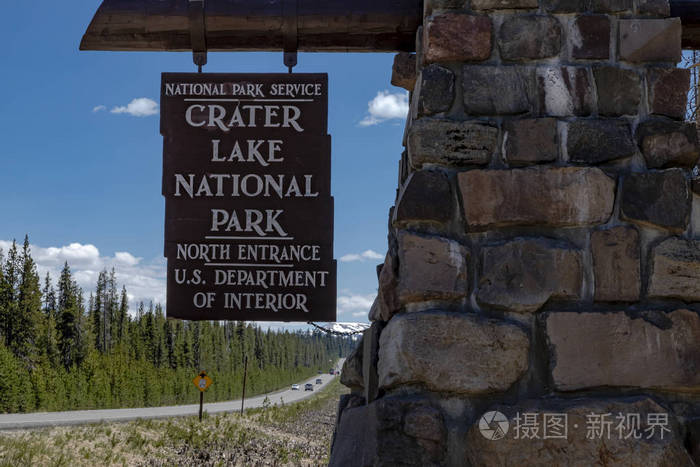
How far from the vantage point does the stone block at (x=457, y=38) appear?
94.4 inches

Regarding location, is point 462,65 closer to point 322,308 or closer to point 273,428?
point 322,308

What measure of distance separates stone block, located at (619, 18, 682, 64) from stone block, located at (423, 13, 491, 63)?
1.71 feet

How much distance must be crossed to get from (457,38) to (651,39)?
0.72m

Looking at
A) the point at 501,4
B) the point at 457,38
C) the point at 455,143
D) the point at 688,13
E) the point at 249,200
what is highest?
the point at 688,13

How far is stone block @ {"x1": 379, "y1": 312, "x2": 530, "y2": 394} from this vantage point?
2.19 m

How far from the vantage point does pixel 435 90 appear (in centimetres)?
238

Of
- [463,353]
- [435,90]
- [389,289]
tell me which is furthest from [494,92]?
[463,353]

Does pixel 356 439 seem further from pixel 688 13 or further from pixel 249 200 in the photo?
pixel 688 13

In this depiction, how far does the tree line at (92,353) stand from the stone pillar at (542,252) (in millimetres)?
26806

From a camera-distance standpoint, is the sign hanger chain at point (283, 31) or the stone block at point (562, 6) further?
the sign hanger chain at point (283, 31)

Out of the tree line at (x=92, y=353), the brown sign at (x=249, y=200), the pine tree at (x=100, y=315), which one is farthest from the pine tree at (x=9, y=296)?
the brown sign at (x=249, y=200)

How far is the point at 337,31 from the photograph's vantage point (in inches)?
114

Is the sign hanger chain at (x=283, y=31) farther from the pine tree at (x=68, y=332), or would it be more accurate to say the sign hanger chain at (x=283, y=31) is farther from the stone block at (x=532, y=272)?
the pine tree at (x=68, y=332)
